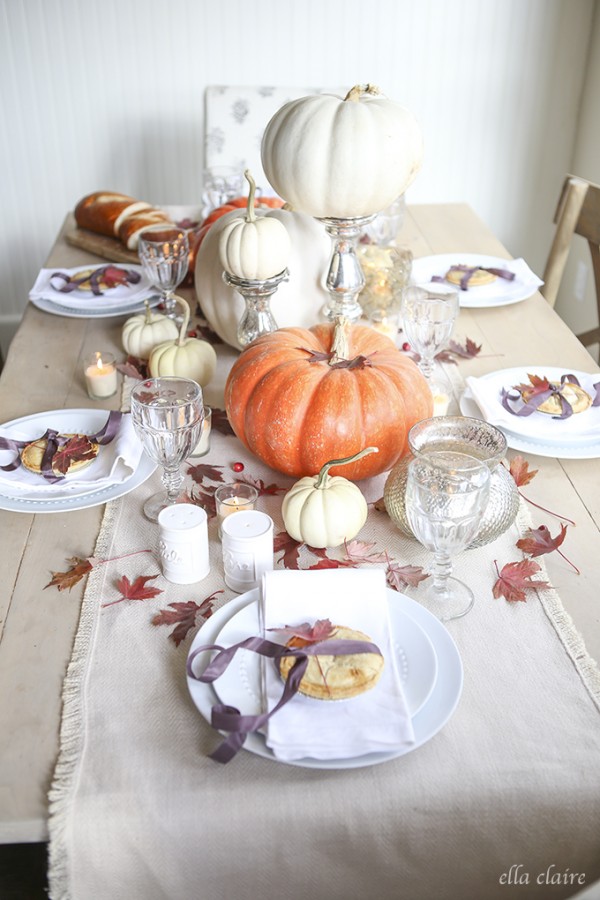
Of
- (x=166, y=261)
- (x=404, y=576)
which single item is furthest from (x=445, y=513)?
(x=166, y=261)

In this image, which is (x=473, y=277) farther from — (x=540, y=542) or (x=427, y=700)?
(x=427, y=700)

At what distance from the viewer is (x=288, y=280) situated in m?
1.48

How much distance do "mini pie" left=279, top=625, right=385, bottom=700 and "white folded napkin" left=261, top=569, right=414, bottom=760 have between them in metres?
0.01

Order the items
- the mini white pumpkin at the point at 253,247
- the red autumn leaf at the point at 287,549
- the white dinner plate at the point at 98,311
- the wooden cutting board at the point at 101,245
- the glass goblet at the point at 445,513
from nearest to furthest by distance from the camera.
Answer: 1. the glass goblet at the point at 445,513
2. the red autumn leaf at the point at 287,549
3. the mini white pumpkin at the point at 253,247
4. the white dinner plate at the point at 98,311
5. the wooden cutting board at the point at 101,245

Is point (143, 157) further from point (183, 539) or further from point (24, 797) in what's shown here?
point (24, 797)

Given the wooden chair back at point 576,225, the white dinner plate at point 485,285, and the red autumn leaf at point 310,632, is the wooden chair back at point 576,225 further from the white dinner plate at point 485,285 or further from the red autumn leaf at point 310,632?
the red autumn leaf at point 310,632

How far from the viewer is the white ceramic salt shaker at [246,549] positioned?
3.13ft

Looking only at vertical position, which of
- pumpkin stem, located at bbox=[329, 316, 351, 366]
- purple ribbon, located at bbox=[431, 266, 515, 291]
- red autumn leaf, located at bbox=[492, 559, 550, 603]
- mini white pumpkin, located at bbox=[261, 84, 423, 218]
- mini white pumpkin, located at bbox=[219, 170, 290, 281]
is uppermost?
mini white pumpkin, located at bbox=[261, 84, 423, 218]

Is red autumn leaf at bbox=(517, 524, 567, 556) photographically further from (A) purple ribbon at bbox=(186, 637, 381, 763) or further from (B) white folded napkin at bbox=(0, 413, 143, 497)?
(B) white folded napkin at bbox=(0, 413, 143, 497)

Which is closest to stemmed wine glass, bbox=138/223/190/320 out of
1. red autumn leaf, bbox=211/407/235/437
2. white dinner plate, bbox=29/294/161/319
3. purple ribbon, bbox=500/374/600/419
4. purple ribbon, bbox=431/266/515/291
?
white dinner plate, bbox=29/294/161/319

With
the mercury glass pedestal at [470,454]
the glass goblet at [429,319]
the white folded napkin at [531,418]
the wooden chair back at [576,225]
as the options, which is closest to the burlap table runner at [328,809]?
the mercury glass pedestal at [470,454]

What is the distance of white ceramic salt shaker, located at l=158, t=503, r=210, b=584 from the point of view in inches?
38.0

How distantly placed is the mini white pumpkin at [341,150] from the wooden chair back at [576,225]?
0.83 meters

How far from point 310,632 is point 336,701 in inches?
3.2
